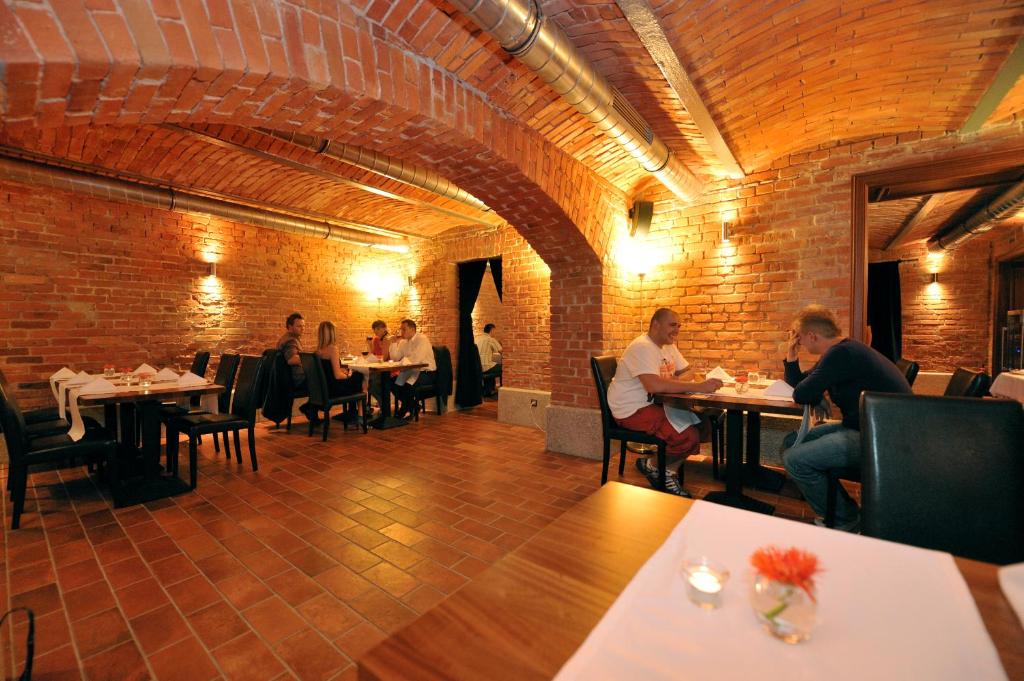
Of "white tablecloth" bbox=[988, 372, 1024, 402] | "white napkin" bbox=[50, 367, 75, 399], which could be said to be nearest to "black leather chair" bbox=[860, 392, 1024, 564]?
"white tablecloth" bbox=[988, 372, 1024, 402]

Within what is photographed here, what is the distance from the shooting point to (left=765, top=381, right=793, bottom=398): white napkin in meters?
2.87

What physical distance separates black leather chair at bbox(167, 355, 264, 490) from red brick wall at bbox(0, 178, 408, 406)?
92.2 inches

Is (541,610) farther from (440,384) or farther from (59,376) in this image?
(59,376)

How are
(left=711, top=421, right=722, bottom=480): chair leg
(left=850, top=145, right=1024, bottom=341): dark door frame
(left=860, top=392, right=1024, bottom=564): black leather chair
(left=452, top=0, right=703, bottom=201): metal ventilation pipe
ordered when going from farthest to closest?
(left=711, top=421, right=722, bottom=480): chair leg
(left=850, top=145, right=1024, bottom=341): dark door frame
(left=452, top=0, right=703, bottom=201): metal ventilation pipe
(left=860, top=392, right=1024, bottom=564): black leather chair

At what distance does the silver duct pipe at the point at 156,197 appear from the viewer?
4.23 metres

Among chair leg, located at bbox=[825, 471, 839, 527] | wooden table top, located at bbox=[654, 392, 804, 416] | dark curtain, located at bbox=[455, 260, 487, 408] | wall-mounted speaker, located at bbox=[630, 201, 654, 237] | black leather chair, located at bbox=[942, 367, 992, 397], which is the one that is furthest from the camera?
dark curtain, located at bbox=[455, 260, 487, 408]

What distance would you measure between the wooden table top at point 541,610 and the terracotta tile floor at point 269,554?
4.48 feet

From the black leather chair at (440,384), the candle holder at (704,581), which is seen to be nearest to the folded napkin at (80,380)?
the black leather chair at (440,384)

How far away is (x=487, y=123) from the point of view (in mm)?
3107

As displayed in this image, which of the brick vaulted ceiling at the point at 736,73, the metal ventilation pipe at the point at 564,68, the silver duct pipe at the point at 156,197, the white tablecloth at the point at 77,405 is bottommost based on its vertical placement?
the white tablecloth at the point at 77,405

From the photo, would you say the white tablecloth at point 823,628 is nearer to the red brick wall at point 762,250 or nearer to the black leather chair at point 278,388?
the red brick wall at point 762,250

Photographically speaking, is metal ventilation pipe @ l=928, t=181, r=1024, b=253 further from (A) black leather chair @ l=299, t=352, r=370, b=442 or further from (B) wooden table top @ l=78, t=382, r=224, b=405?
(B) wooden table top @ l=78, t=382, r=224, b=405

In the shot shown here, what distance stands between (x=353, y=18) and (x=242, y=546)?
3.03 m

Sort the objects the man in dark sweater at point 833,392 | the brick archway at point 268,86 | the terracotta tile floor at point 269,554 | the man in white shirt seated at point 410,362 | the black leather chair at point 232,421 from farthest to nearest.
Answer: the man in white shirt seated at point 410,362
the black leather chair at point 232,421
the man in dark sweater at point 833,392
the terracotta tile floor at point 269,554
the brick archway at point 268,86
